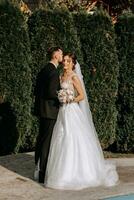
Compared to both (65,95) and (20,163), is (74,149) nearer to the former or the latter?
(65,95)

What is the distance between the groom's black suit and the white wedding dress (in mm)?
106

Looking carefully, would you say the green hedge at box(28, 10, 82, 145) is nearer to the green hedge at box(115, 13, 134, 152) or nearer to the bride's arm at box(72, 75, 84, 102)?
the green hedge at box(115, 13, 134, 152)

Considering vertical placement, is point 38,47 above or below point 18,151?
above

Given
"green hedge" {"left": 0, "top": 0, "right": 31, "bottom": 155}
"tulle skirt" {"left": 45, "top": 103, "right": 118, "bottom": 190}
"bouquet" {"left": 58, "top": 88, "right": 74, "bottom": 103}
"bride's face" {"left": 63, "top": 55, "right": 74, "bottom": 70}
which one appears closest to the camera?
"tulle skirt" {"left": 45, "top": 103, "right": 118, "bottom": 190}

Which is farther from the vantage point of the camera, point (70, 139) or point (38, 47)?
point (38, 47)

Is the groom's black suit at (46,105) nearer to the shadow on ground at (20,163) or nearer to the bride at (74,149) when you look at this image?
the bride at (74,149)

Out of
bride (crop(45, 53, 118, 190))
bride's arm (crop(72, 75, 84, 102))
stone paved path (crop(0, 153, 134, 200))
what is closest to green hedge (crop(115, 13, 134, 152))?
stone paved path (crop(0, 153, 134, 200))

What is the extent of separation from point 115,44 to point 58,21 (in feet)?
4.16

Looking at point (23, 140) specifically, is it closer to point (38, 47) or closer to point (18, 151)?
point (18, 151)

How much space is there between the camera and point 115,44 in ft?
38.9

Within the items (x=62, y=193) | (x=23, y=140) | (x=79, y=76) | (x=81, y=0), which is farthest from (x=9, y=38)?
(x=81, y=0)

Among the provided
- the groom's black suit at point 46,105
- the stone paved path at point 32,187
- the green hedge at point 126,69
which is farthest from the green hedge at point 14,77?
the groom's black suit at point 46,105

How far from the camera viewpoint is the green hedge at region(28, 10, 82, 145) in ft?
37.3

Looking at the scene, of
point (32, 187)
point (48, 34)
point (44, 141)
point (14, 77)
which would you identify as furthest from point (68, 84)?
point (48, 34)
